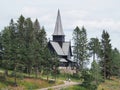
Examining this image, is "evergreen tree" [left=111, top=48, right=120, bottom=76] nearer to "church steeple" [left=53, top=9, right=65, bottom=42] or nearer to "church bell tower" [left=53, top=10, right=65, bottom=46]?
"church bell tower" [left=53, top=10, right=65, bottom=46]

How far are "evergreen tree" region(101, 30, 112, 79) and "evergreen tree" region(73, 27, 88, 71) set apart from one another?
7.77 meters

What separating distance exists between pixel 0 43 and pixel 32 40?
50.8ft

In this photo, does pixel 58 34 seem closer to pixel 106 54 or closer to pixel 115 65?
pixel 106 54

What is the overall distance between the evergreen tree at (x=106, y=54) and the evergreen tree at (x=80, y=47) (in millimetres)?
7768

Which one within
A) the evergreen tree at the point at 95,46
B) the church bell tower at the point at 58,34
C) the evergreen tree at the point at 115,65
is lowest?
the evergreen tree at the point at 115,65

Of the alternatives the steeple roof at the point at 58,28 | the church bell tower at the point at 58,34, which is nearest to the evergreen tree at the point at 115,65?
the church bell tower at the point at 58,34

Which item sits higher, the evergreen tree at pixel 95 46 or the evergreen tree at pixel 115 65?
the evergreen tree at pixel 95 46

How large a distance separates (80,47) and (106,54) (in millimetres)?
10233

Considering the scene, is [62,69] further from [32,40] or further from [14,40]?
[14,40]

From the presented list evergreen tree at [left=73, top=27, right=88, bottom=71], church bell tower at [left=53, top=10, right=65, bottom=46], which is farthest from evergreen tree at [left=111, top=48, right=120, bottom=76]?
church bell tower at [left=53, top=10, right=65, bottom=46]

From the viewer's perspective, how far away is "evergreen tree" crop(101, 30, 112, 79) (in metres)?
124

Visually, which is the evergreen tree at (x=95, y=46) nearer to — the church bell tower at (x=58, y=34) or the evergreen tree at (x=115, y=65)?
the evergreen tree at (x=115, y=65)

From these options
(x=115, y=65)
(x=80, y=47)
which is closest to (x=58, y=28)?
(x=80, y=47)

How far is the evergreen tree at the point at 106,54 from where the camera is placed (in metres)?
124
